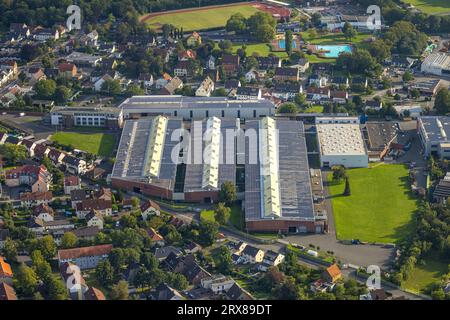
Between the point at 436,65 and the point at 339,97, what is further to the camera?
the point at 436,65

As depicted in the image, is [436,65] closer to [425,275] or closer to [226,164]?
[226,164]

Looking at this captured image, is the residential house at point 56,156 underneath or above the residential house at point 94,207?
underneath

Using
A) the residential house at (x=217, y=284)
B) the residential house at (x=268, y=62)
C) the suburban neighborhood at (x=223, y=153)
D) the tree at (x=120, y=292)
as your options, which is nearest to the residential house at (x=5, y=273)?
the suburban neighborhood at (x=223, y=153)

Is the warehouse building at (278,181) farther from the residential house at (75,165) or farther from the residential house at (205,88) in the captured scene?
the residential house at (75,165)

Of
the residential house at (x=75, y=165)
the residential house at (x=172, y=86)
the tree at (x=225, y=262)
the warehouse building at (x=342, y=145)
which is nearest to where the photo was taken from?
the tree at (x=225, y=262)

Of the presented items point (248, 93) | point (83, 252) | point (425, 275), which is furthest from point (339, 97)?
point (83, 252)

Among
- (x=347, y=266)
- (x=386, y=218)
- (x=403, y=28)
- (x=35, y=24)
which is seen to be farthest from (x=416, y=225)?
(x=35, y=24)

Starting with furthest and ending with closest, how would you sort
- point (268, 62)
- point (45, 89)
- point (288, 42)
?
point (288, 42) < point (268, 62) < point (45, 89)

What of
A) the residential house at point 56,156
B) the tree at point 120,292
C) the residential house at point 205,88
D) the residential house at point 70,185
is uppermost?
the tree at point 120,292
